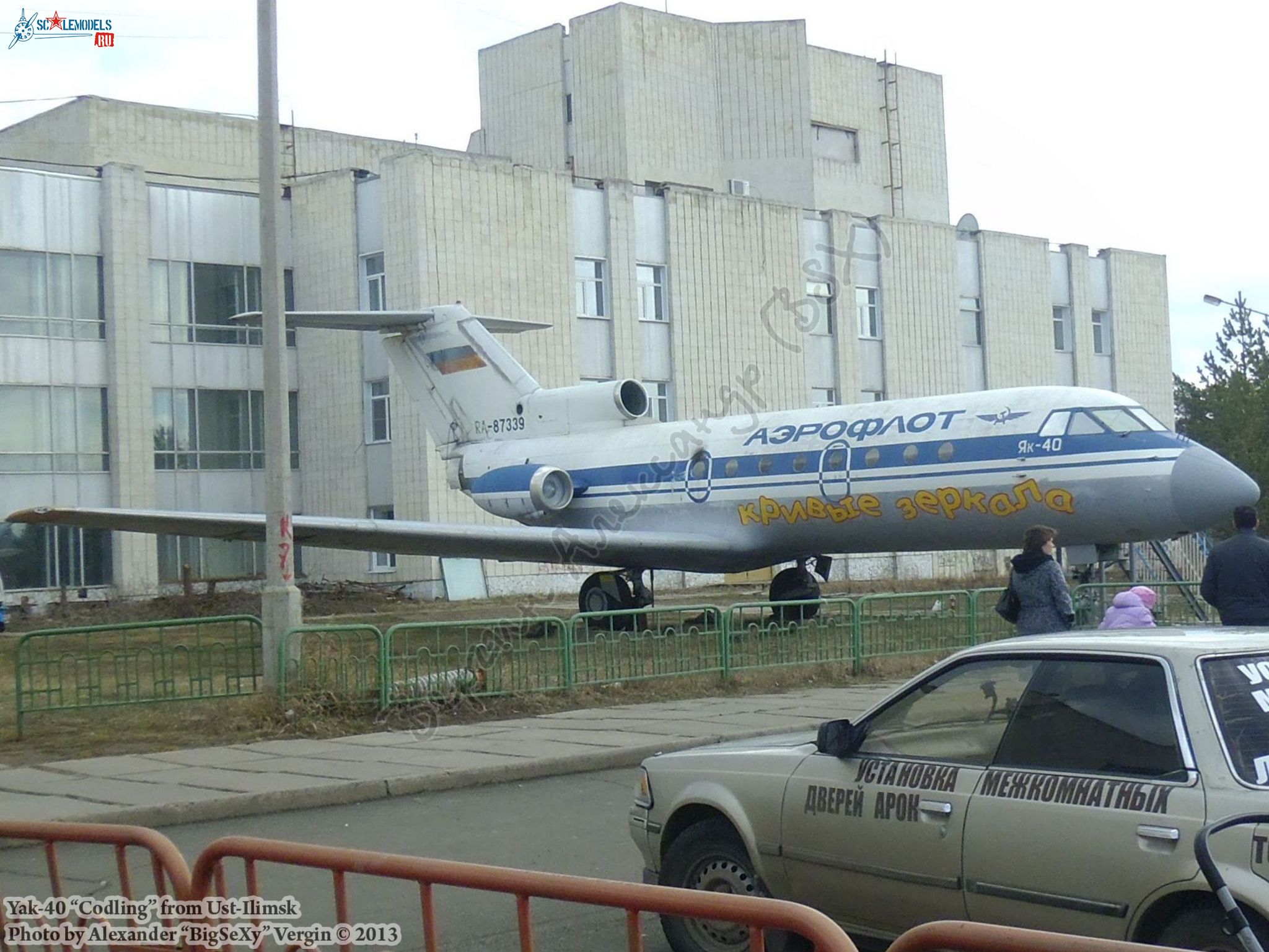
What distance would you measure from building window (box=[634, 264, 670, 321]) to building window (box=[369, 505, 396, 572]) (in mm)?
8741

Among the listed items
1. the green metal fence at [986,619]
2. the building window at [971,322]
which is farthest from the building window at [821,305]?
the green metal fence at [986,619]

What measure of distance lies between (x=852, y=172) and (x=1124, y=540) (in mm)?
33878

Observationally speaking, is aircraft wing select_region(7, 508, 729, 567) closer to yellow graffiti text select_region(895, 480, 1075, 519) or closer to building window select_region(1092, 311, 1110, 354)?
yellow graffiti text select_region(895, 480, 1075, 519)

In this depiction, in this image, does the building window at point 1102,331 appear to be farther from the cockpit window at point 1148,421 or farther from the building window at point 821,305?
the cockpit window at point 1148,421

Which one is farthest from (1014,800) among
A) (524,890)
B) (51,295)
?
(51,295)

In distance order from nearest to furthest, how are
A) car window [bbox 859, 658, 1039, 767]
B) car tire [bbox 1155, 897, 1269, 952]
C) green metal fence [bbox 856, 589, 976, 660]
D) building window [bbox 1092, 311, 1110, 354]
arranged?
car tire [bbox 1155, 897, 1269, 952] → car window [bbox 859, 658, 1039, 767] → green metal fence [bbox 856, 589, 976, 660] → building window [bbox 1092, 311, 1110, 354]

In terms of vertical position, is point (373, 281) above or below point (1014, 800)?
above

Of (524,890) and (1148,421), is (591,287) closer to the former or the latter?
(1148,421)

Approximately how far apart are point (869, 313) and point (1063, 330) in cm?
909

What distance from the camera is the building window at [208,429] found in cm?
3806

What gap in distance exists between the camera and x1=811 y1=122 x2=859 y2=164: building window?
1945 inches

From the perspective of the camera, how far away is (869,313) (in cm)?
4625

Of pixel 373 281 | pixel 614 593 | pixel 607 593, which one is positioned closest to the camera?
pixel 614 593

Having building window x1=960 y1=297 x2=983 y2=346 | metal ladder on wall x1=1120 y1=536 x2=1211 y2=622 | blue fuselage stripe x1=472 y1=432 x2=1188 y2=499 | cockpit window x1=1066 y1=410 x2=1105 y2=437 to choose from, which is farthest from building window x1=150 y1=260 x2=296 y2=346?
cockpit window x1=1066 y1=410 x2=1105 y2=437
